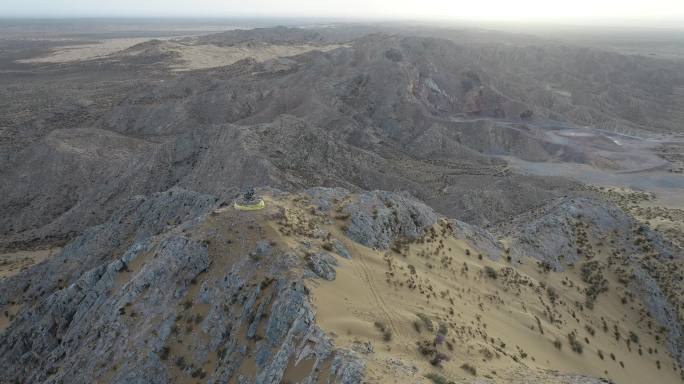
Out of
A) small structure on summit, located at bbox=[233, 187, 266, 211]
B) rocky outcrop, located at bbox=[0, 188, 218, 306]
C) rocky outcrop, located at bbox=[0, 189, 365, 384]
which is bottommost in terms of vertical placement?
rocky outcrop, located at bbox=[0, 188, 218, 306]

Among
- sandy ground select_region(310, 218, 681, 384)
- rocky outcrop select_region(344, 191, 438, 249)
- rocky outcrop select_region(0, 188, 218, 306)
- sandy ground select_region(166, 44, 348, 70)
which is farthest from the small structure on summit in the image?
sandy ground select_region(166, 44, 348, 70)

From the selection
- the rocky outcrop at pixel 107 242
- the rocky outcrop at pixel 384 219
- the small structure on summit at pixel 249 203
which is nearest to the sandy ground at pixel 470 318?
the rocky outcrop at pixel 384 219

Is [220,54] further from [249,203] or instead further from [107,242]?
[249,203]

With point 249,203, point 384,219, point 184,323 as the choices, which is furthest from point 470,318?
point 184,323

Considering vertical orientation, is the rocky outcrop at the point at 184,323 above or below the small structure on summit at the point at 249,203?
below

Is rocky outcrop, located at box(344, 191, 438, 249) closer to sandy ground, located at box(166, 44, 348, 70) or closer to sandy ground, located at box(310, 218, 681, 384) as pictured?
sandy ground, located at box(310, 218, 681, 384)

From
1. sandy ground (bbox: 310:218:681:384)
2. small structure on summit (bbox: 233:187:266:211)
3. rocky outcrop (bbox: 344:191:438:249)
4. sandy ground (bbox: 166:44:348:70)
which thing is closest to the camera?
sandy ground (bbox: 310:218:681:384)

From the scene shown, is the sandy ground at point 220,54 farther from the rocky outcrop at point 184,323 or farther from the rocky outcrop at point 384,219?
the rocky outcrop at point 184,323

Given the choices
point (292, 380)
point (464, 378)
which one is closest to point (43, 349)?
point (292, 380)

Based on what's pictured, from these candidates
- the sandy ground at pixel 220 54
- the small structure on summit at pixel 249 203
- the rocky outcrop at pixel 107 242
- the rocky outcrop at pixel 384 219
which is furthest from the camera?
the sandy ground at pixel 220 54
